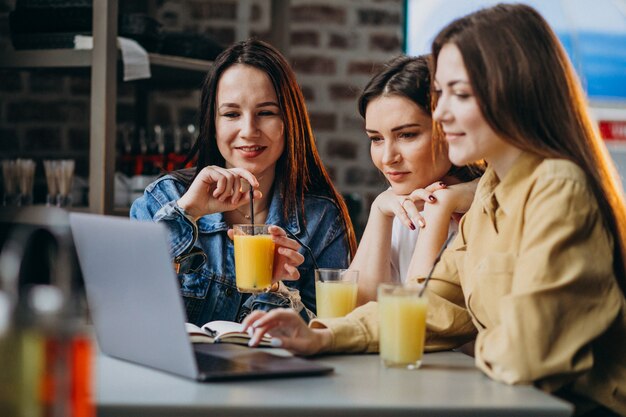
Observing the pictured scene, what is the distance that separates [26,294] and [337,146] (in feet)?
10.6

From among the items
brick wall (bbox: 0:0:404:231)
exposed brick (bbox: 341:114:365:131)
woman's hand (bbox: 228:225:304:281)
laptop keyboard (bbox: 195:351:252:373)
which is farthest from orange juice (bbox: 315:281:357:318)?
exposed brick (bbox: 341:114:365:131)

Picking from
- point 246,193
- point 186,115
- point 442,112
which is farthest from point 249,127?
point 186,115

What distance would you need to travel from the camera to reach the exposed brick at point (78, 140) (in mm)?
3822

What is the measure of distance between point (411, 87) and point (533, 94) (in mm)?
699

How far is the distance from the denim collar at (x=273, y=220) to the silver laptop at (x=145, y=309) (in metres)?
0.83

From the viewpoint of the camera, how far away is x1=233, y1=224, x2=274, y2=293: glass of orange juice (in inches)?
80.1

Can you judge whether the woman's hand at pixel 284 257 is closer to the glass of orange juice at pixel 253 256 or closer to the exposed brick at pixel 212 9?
the glass of orange juice at pixel 253 256

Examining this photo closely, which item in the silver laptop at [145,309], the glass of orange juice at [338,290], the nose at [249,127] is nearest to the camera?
the silver laptop at [145,309]

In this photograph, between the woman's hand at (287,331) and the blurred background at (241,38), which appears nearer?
A: the woman's hand at (287,331)

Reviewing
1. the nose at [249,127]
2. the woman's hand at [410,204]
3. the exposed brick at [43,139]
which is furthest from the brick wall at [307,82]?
the woman's hand at [410,204]

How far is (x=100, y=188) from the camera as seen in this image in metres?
3.19

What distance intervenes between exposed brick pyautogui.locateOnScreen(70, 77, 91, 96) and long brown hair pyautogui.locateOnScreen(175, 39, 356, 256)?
4.83ft

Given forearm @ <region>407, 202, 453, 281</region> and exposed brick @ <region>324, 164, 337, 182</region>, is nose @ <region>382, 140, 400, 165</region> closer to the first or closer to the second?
forearm @ <region>407, 202, 453, 281</region>

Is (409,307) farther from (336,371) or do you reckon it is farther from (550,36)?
(550,36)
